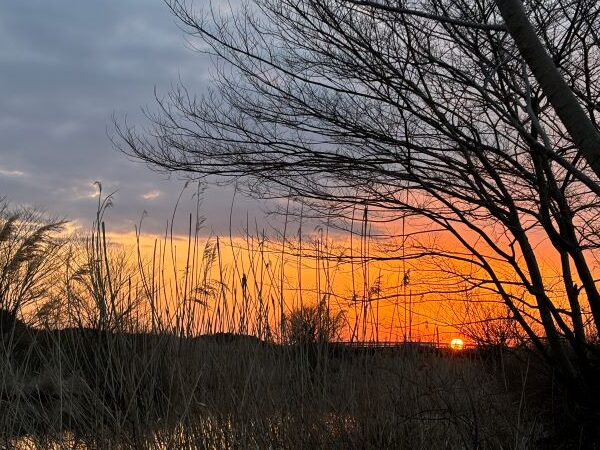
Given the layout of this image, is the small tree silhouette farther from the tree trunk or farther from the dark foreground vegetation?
the tree trunk

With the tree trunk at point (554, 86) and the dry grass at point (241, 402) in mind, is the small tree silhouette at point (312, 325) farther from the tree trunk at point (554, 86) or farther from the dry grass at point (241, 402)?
the tree trunk at point (554, 86)

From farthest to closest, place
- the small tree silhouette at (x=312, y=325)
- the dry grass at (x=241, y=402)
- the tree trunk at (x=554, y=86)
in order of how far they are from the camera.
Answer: the small tree silhouette at (x=312, y=325) < the dry grass at (x=241, y=402) < the tree trunk at (x=554, y=86)

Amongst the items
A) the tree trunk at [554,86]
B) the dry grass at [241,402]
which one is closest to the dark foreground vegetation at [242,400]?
the dry grass at [241,402]

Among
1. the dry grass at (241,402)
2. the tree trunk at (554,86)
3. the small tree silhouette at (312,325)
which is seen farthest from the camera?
the small tree silhouette at (312,325)

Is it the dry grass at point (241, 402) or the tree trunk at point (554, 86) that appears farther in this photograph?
the dry grass at point (241, 402)

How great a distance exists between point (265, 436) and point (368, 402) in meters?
0.69

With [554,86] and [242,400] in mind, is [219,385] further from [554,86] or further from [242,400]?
[554,86]

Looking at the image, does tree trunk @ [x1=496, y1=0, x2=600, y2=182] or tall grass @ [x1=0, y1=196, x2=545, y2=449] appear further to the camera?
tall grass @ [x1=0, y1=196, x2=545, y2=449]

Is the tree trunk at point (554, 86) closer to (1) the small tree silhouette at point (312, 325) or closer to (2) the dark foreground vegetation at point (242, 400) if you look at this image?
(2) the dark foreground vegetation at point (242, 400)

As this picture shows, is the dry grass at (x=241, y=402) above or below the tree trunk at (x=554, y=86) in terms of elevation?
below

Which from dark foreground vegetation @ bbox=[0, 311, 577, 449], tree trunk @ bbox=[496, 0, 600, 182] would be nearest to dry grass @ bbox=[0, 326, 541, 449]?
dark foreground vegetation @ bbox=[0, 311, 577, 449]

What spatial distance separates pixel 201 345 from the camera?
3666 millimetres

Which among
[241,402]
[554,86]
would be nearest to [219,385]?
[241,402]

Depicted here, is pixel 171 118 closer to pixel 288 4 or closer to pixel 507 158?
pixel 288 4
